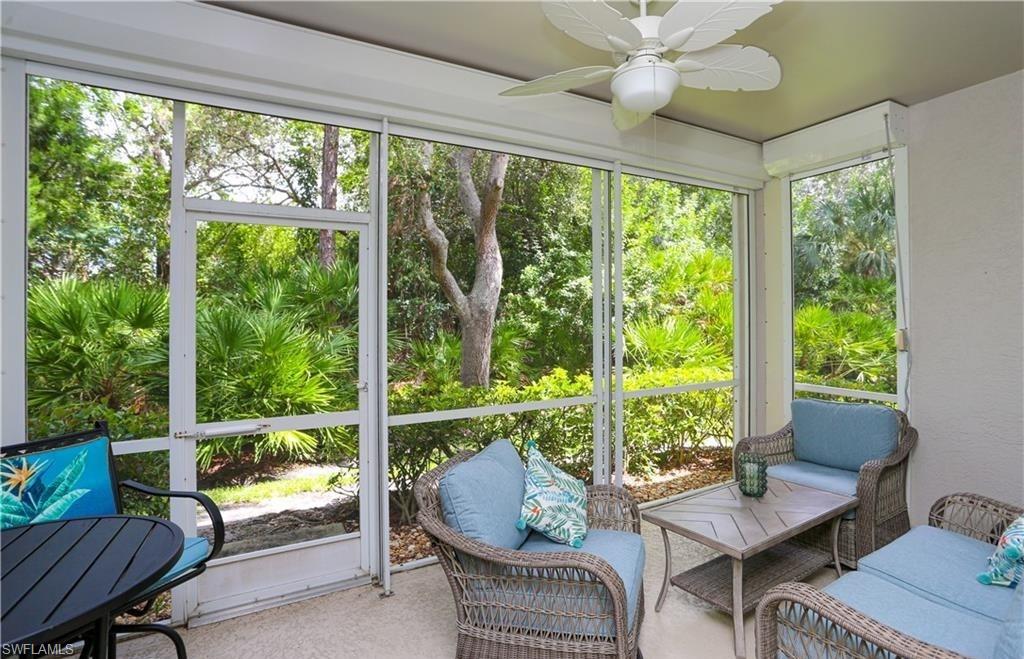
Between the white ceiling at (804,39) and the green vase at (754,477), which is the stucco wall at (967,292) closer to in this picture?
the white ceiling at (804,39)

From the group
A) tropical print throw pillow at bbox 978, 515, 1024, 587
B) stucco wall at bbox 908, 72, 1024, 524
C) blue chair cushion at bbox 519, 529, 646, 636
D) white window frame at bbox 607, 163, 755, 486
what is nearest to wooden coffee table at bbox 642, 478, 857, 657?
blue chair cushion at bbox 519, 529, 646, 636

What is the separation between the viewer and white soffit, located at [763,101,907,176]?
3.15 m

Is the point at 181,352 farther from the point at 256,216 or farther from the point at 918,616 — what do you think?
the point at 918,616

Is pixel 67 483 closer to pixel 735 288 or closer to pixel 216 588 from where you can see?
pixel 216 588

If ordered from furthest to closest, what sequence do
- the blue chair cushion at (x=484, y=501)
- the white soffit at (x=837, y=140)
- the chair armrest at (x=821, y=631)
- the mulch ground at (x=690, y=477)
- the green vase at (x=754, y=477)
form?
the mulch ground at (x=690, y=477) → the white soffit at (x=837, y=140) → the green vase at (x=754, y=477) → the blue chair cushion at (x=484, y=501) → the chair armrest at (x=821, y=631)

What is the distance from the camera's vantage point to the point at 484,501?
1.89 meters

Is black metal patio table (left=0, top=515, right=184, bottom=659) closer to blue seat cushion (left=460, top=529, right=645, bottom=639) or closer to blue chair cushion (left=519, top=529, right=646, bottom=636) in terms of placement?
blue seat cushion (left=460, top=529, right=645, bottom=639)

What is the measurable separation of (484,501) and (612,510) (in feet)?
2.42

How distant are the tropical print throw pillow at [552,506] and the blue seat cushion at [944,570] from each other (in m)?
1.11

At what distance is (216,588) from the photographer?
2359 mm

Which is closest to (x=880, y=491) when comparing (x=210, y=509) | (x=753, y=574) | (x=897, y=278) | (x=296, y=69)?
(x=753, y=574)

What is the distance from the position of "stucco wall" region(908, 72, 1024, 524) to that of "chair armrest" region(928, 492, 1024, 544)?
0.80m

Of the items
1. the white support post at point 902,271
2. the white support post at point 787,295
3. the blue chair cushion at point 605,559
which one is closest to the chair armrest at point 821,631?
the blue chair cushion at point 605,559

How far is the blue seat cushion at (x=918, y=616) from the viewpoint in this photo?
146cm
